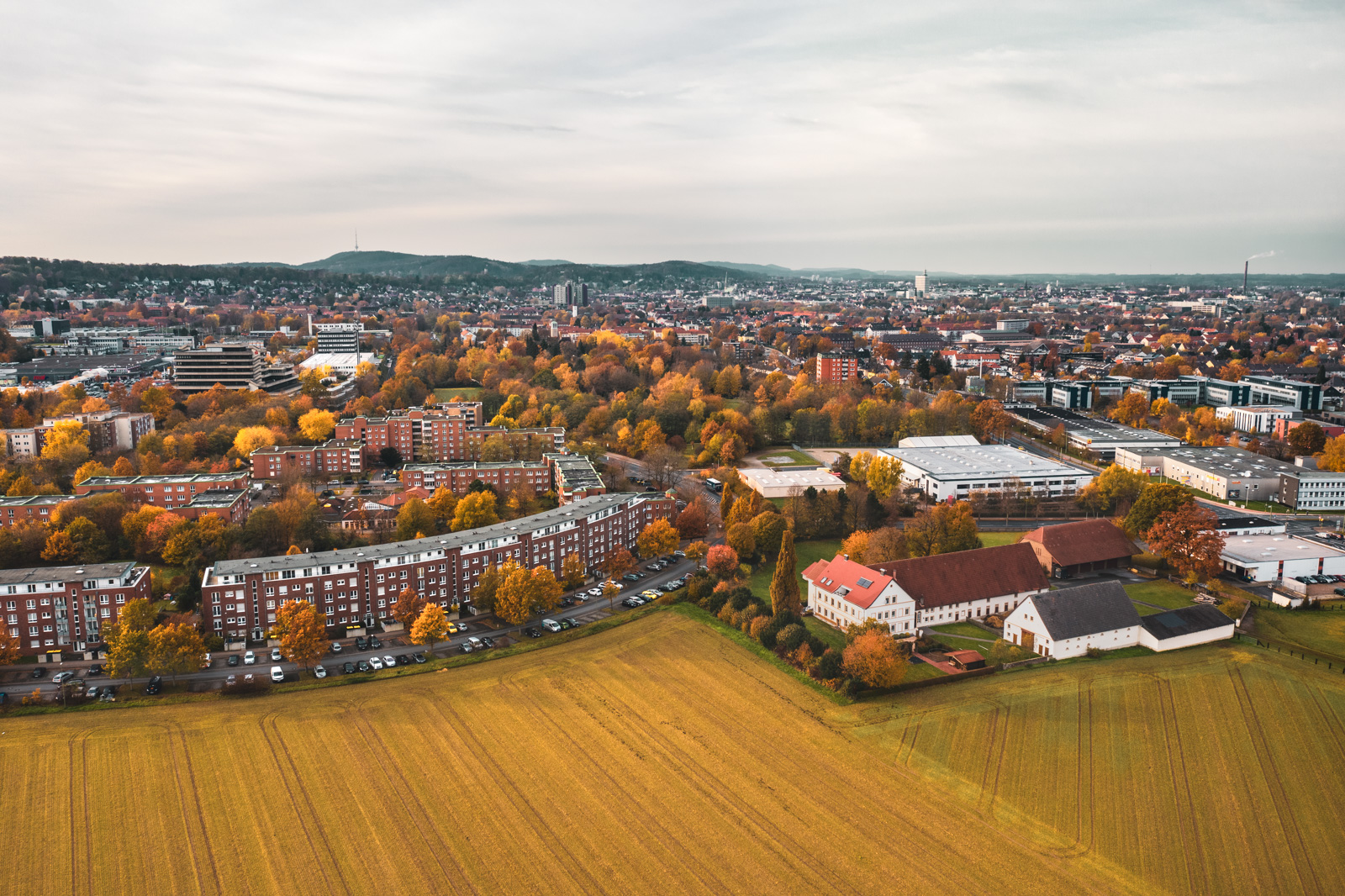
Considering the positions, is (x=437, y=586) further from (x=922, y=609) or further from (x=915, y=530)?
→ (x=915, y=530)

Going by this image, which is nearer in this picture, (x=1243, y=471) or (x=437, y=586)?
(x=437, y=586)

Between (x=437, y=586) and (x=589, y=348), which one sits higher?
(x=589, y=348)

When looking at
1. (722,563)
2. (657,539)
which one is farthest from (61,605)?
(722,563)

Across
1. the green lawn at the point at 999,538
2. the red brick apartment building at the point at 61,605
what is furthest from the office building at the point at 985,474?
the red brick apartment building at the point at 61,605

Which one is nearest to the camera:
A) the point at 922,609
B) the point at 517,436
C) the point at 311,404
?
the point at 922,609

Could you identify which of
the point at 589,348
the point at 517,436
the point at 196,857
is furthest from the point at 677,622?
the point at 589,348

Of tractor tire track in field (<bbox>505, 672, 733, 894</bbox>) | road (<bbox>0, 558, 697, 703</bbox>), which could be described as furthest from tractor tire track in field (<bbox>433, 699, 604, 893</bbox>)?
road (<bbox>0, 558, 697, 703</bbox>)
